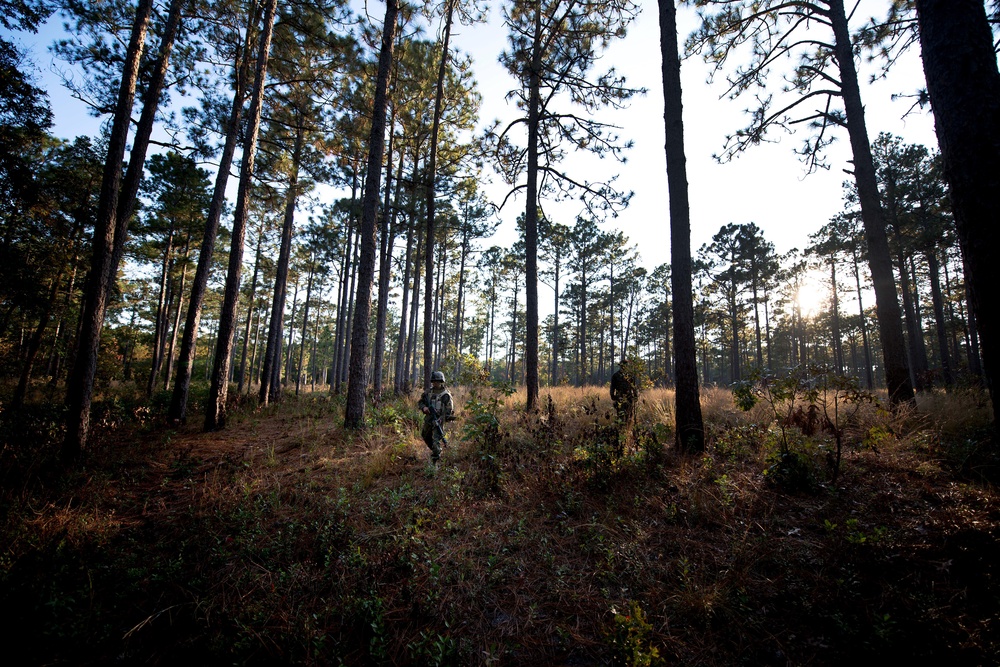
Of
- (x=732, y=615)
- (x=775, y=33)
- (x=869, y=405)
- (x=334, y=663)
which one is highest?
(x=775, y=33)

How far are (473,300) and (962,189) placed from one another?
3007 cm

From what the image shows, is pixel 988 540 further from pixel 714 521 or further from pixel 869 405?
pixel 869 405

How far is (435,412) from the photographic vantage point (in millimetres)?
5660

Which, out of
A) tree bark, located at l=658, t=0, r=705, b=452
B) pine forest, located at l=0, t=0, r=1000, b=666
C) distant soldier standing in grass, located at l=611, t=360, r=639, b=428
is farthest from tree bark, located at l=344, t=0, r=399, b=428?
tree bark, located at l=658, t=0, r=705, b=452

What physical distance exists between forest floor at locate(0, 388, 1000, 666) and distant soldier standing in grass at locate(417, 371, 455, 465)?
16.9 inches

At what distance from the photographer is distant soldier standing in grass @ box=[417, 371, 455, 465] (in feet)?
18.2

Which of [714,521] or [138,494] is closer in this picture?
[714,521]

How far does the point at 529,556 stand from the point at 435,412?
2.91 meters

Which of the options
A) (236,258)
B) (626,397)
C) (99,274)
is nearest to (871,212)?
(626,397)

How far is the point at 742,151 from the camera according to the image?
25.0ft

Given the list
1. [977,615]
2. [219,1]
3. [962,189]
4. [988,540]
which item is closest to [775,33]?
[962,189]

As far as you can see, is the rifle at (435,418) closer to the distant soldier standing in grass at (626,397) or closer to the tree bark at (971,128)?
the distant soldier standing in grass at (626,397)

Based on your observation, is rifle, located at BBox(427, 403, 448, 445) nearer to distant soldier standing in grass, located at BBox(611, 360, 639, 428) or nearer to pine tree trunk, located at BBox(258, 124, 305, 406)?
distant soldier standing in grass, located at BBox(611, 360, 639, 428)

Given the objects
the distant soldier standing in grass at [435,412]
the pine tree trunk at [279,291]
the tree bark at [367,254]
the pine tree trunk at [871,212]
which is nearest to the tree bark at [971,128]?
the distant soldier standing in grass at [435,412]
